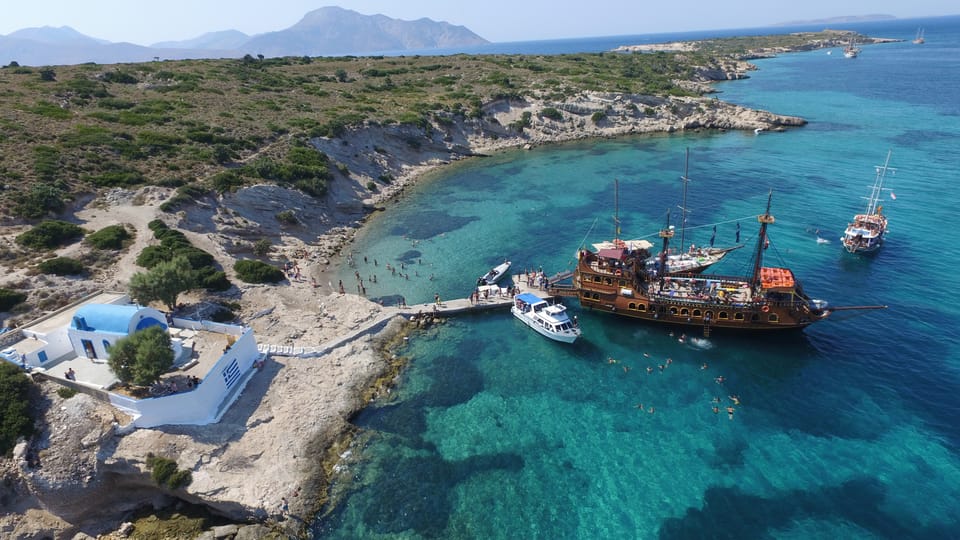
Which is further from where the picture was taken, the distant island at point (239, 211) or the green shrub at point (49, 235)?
the green shrub at point (49, 235)

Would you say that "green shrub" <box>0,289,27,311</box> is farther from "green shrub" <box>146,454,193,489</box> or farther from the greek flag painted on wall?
"green shrub" <box>146,454,193,489</box>

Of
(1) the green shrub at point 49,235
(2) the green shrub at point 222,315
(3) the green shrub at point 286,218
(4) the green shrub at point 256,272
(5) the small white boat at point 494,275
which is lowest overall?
(5) the small white boat at point 494,275

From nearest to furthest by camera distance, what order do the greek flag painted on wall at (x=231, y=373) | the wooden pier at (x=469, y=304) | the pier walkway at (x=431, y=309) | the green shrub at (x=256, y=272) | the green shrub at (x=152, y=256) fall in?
the greek flag painted on wall at (x=231, y=373) → the pier walkway at (x=431, y=309) → the green shrub at (x=152, y=256) → the wooden pier at (x=469, y=304) → the green shrub at (x=256, y=272)

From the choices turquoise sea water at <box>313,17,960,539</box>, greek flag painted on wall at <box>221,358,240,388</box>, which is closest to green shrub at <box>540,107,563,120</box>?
turquoise sea water at <box>313,17,960,539</box>

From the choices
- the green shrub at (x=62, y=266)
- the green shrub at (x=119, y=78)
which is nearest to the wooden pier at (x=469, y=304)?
the green shrub at (x=62, y=266)

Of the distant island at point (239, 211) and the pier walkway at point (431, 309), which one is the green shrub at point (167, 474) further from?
the pier walkway at point (431, 309)

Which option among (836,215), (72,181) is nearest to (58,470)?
(72,181)

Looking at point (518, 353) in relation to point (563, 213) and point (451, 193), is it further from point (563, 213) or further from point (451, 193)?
point (451, 193)
